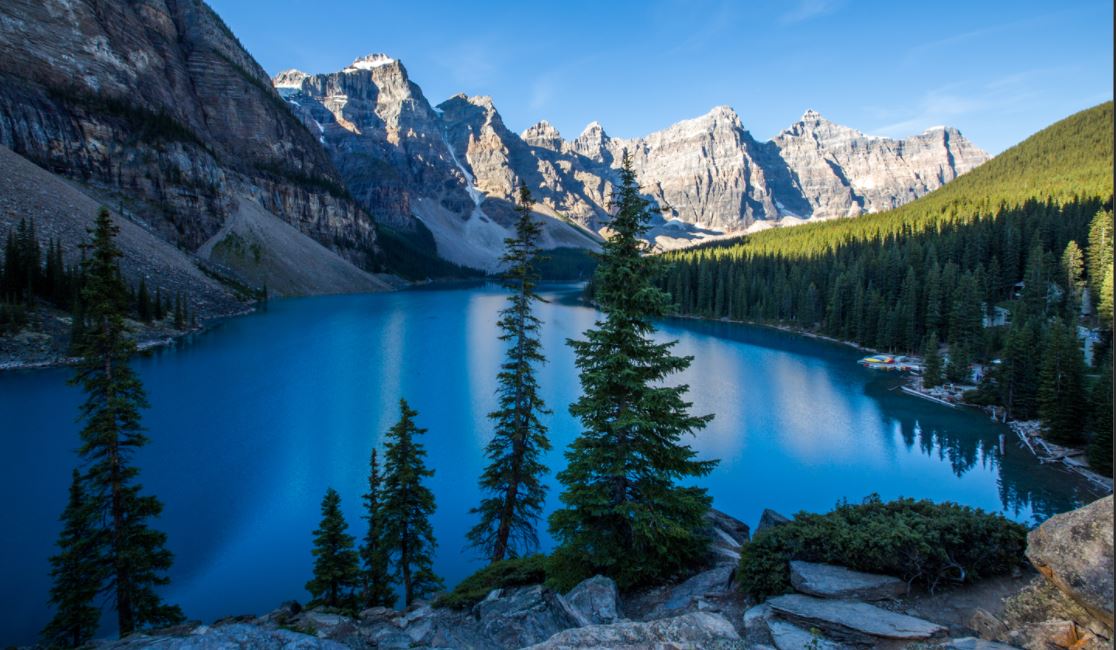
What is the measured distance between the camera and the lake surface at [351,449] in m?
20.7

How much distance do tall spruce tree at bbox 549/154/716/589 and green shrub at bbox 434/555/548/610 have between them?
6.06 ft

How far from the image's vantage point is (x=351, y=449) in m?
31.5

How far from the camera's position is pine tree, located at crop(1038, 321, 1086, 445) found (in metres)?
32.4

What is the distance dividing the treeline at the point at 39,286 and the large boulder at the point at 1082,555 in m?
62.8

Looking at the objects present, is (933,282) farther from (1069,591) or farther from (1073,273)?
(1069,591)

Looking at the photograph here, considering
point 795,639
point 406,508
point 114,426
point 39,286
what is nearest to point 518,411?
point 406,508

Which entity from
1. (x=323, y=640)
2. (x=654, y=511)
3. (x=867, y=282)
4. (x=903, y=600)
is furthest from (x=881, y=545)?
(x=867, y=282)

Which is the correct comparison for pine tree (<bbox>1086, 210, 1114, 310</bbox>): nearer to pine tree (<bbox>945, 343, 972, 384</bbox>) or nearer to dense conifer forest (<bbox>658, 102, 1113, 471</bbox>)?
dense conifer forest (<bbox>658, 102, 1113, 471</bbox>)

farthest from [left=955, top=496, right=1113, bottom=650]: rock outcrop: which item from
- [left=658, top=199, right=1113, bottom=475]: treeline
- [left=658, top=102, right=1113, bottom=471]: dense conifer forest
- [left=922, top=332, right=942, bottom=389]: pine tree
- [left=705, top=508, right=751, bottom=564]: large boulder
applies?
[left=922, top=332, right=942, bottom=389]: pine tree

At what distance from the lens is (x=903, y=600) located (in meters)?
8.99

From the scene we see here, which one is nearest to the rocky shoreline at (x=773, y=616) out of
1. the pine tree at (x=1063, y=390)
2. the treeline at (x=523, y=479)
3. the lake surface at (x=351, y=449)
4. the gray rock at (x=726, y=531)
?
the gray rock at (x=726, y=531)

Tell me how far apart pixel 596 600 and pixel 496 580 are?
450 centimetres

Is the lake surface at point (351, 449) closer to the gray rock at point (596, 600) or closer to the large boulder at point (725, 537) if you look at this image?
the large boulder at point (725, 537)

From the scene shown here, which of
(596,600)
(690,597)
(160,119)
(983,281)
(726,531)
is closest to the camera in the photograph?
(690,597)
